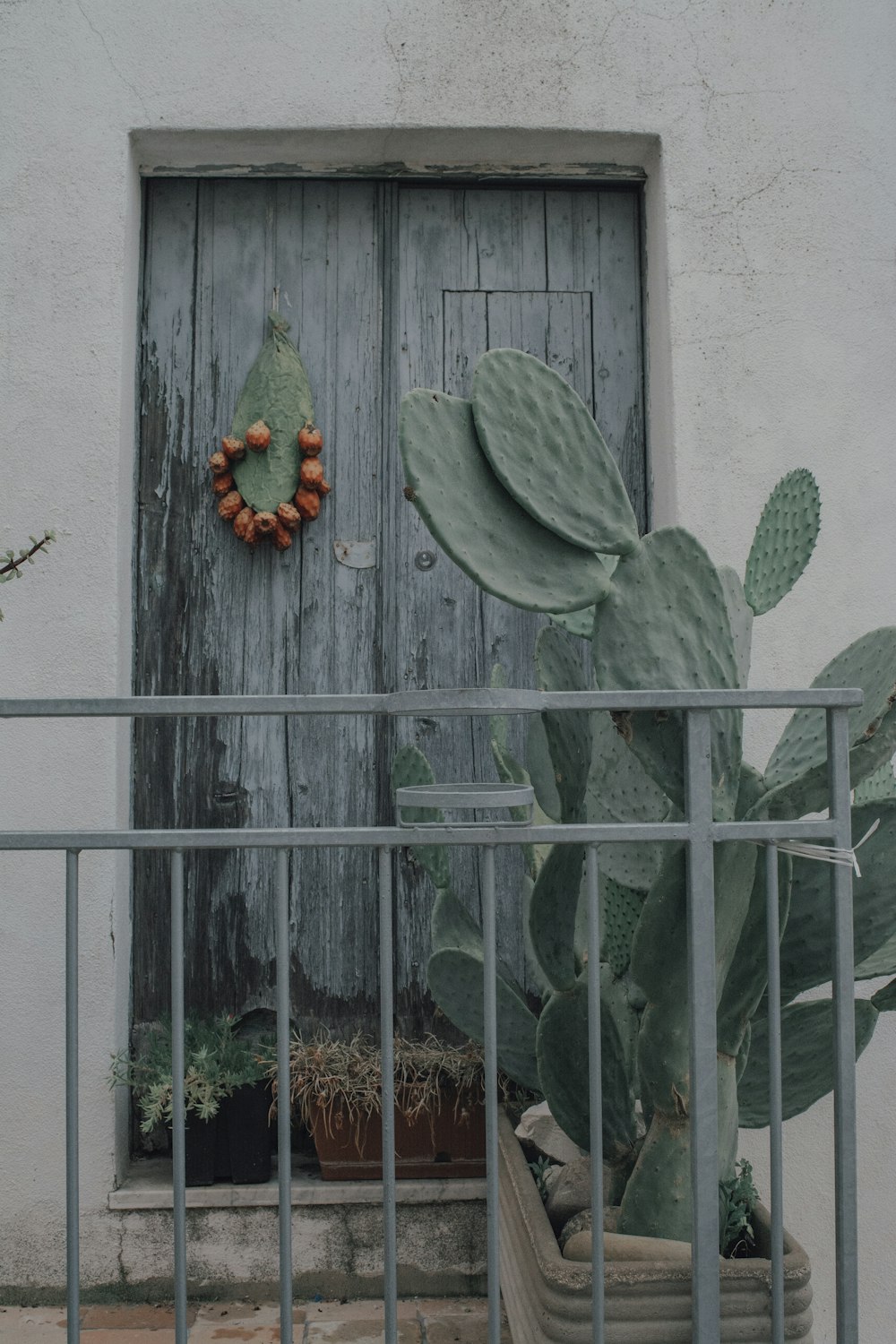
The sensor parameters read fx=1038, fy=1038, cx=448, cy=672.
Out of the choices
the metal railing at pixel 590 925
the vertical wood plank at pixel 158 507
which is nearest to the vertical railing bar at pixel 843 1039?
the metal railing at pixel 590 925

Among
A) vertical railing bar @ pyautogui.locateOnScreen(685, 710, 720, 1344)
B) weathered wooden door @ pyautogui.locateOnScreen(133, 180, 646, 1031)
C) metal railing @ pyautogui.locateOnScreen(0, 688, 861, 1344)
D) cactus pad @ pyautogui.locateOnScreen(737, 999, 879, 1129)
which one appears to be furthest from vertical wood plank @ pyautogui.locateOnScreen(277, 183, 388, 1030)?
vertical railing bar @ pyautogui.locateOnScreen(685, 710, 720, 1344)

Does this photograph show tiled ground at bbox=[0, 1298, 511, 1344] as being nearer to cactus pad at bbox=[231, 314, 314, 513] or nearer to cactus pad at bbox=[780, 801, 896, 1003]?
cactus pad at bbox=[780, 801, 896, 1003]

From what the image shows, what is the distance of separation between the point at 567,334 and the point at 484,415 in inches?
67.9

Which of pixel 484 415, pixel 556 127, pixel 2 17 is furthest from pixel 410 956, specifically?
pixel 2 17

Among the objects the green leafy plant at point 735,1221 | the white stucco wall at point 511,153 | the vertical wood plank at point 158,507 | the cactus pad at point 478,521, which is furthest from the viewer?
the vertical wood plank at point 158,507

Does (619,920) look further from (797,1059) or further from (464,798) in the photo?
(464,798)

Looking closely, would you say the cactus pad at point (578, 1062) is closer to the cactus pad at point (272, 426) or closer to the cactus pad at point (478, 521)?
the cactus pad at point (478, 521)

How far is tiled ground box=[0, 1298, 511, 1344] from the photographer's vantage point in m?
2.61

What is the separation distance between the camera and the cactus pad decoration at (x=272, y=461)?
3.14 m

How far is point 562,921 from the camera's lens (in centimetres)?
199

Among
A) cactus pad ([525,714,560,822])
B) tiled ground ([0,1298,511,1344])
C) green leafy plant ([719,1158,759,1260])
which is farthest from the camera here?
tiled ground ([0,1298,511,1344])

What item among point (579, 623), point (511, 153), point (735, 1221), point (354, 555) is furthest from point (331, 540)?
point (735, 1221)

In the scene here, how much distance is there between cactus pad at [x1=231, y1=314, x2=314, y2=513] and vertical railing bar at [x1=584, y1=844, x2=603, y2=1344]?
1919mm

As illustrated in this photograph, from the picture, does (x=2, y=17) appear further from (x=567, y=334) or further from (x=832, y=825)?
(x=832, y=825)
